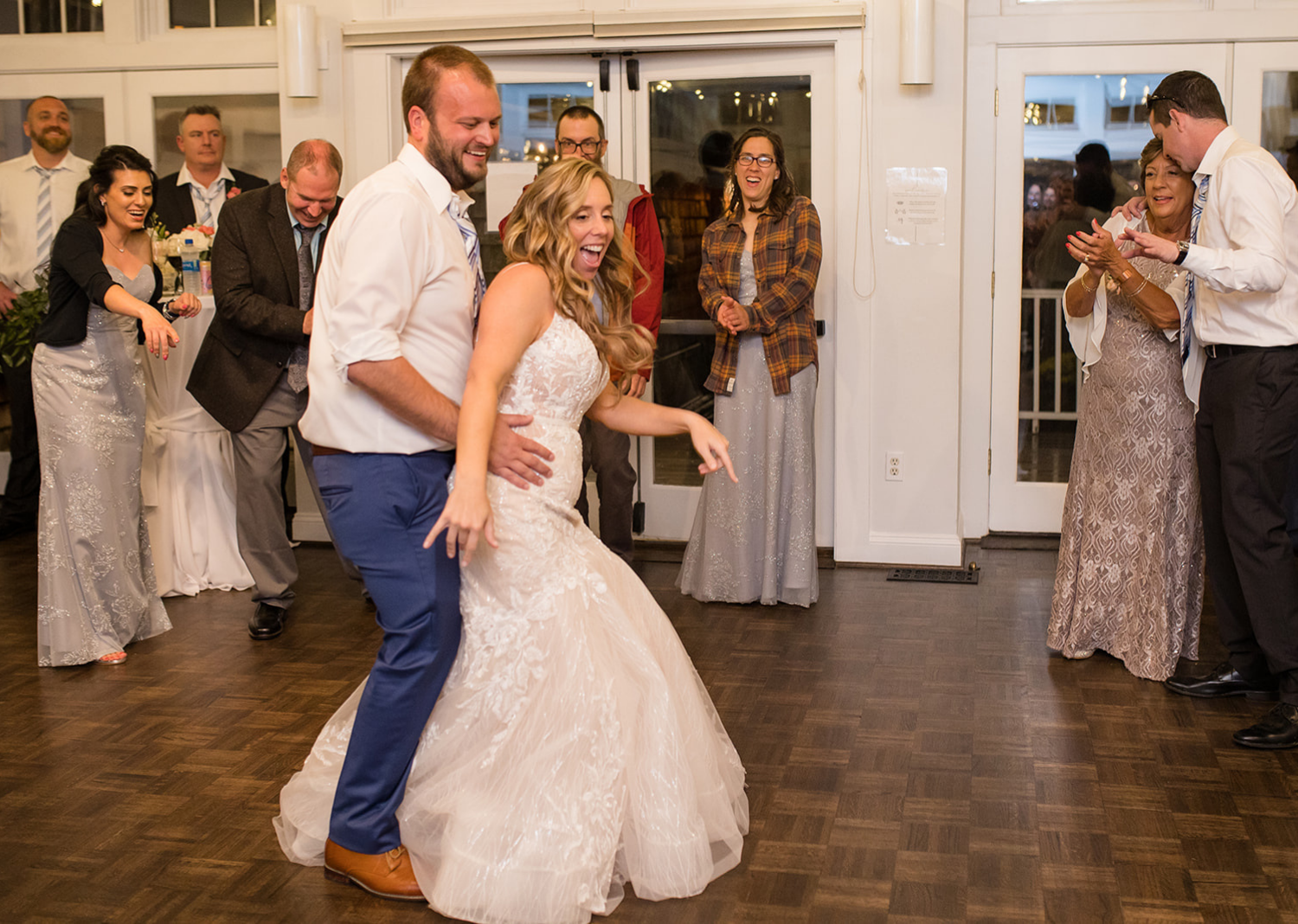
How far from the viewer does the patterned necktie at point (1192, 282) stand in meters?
3.66

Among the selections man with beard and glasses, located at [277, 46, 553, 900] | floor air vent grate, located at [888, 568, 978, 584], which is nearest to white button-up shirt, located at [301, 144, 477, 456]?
man with beard and glasses, located at [277, 46, 553, 900]

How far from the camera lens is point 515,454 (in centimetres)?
266

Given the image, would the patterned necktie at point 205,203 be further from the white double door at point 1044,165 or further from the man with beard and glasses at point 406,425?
the white double door at point 1044,165

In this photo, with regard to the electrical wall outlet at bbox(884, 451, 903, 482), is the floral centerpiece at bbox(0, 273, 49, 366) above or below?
above

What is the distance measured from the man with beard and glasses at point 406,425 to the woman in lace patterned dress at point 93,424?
2017mm

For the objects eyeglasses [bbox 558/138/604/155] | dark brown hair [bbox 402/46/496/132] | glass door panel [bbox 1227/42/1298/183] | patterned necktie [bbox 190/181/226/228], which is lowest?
dark brown hair [bbox 402/46/496/132]

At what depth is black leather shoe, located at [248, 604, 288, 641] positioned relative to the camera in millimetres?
4539

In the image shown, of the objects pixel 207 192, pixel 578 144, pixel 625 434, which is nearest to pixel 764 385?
pixel 625 434

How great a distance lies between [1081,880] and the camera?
8.78ft

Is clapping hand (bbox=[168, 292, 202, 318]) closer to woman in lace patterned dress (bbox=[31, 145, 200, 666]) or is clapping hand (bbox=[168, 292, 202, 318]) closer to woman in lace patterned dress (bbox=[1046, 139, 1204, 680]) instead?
woman in lace patterned dress (bbox=[31, 145, 200, 666])

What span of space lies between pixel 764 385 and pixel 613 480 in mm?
736

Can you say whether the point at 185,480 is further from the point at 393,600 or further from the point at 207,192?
the point at 393,600

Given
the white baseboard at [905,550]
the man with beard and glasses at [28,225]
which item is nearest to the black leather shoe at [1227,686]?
the white baseboard at [905,550]

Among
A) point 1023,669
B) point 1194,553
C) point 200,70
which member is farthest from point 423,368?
point 200,70
